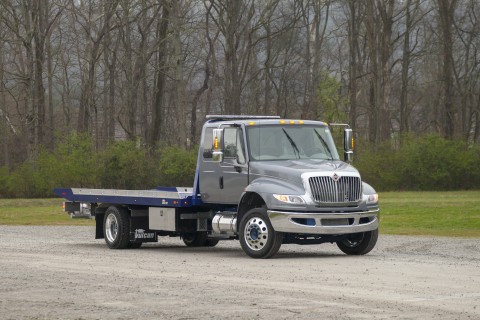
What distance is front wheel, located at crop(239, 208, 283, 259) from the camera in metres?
20.4

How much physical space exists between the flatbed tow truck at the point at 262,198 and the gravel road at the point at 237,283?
0.45m

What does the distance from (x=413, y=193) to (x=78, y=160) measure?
16.6 meters

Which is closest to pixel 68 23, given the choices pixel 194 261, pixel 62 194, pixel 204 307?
pixel 62 194

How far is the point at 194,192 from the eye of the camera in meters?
22.4

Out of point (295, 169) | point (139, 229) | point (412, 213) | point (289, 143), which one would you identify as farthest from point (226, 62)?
point (295, 169)

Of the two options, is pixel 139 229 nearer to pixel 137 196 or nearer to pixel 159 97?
pixel 137 196

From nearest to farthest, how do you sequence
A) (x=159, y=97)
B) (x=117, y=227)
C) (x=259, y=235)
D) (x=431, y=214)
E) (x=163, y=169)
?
(x=259, y=235)
(x=117, y=227)
(x=431, y=214)
(x=163, y=169)
(x=159, y=97)

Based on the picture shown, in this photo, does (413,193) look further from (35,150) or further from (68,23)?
(68,23)

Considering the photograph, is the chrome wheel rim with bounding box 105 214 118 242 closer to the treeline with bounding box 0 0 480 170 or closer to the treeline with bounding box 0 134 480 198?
the treeline with bounding box 0 134 480 198

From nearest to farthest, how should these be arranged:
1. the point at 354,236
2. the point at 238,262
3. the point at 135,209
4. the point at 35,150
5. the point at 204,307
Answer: the point at 204,307, the point at 238,262, the point at 354,236, the point at 135,209, the point at 35,150

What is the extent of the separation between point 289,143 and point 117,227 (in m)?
4.36

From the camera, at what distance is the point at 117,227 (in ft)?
77.3

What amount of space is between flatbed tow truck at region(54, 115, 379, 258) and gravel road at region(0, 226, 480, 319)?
1.48 ft

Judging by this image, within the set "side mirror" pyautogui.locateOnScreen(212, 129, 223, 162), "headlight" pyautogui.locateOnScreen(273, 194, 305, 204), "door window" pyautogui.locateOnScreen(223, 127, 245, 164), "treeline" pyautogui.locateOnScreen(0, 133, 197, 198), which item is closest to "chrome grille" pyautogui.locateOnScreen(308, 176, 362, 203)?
"headlight" pyautogui.locateOnScreen(273, 194, 305, 204)
